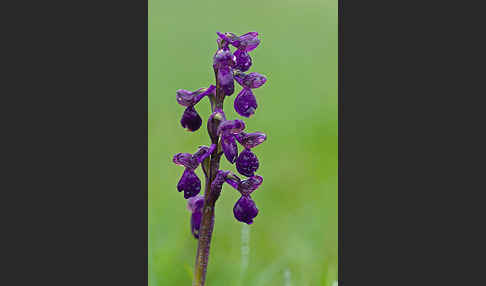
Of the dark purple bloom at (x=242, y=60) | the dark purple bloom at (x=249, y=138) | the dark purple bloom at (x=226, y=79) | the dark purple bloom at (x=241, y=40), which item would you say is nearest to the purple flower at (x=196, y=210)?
the dark purple bloom at (x=249, y=138)

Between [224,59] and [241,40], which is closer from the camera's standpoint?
[224,59]

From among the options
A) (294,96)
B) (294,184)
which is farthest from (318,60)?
(294,184)

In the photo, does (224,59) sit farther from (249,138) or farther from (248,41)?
(249,138)

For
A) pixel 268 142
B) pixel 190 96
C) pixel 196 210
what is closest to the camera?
pixel 190 96

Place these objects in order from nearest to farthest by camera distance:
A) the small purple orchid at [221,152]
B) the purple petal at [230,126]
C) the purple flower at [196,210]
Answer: the purple petal at [230,126]
the small purple orchid at [221,152]
the purple flower at [196,210]

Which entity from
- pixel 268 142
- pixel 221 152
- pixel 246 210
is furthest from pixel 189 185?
pixel 268 142

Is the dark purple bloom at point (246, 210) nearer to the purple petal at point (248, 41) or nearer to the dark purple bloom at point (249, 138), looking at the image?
the dark purple bloom at point (249, 138)
